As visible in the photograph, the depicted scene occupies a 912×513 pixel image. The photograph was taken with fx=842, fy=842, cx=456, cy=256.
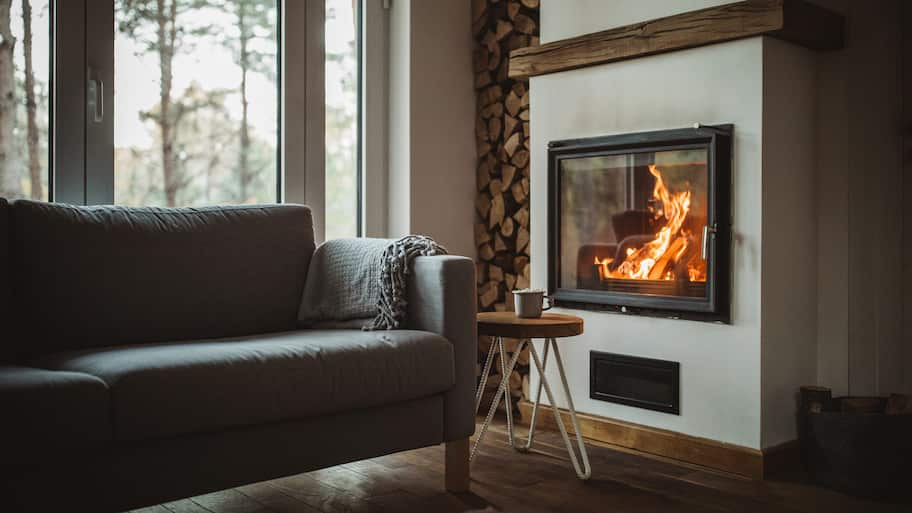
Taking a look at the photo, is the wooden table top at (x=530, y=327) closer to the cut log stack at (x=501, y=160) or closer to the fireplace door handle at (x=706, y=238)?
the fireplace door handle at (x=706, y=238)

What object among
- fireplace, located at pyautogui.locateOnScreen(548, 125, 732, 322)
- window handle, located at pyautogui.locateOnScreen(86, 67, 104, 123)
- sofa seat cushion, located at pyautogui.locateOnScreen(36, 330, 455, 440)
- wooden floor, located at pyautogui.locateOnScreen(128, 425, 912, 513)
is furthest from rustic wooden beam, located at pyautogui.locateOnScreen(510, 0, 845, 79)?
window handle, located at pyautogui.locateOnScreen(86, 67, 104, 123)

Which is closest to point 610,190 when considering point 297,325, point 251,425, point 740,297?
point 740,297

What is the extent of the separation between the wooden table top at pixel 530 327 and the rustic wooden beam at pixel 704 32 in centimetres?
105

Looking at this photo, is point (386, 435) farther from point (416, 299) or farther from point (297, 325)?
point (297, 325)

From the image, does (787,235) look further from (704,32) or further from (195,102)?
(195,102)

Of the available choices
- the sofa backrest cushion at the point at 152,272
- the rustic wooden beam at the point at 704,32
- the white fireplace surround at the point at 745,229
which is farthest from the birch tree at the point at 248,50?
the white fireplace surround at the point at 745,229

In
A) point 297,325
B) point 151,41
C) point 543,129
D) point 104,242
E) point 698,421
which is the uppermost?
point 151,41

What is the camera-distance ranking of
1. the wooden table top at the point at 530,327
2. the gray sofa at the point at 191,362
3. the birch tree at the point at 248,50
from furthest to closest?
the birch tree at the point at 248,50
the wooden table top at the point at 530,327
the gray sofa at the point at 191,362

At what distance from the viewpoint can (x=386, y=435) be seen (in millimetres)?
2467

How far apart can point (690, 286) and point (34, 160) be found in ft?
7.59

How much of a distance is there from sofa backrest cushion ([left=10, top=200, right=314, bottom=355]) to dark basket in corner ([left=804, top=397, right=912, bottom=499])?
1.82 metres

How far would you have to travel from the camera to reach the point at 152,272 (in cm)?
263

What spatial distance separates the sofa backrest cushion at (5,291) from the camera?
2.34 m

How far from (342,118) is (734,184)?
1.73 m
